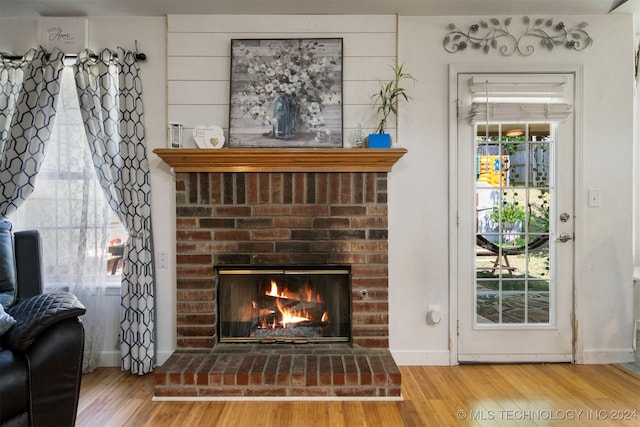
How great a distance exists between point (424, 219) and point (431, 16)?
1397mm

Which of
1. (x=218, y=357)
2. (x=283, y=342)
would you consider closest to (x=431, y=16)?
(x=283, y=342)

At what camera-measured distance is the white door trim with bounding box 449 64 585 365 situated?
2428 millimetres

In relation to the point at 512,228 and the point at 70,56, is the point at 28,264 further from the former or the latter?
the point at 512,228

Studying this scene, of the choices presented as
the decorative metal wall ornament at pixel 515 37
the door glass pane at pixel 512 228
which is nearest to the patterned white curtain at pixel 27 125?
the decorative metal wall ornament at pixel 515 37

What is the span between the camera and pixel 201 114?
2.41 metres

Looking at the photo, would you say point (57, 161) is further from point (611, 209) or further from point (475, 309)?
point (611, 209)

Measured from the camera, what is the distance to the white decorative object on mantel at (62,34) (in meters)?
2.37

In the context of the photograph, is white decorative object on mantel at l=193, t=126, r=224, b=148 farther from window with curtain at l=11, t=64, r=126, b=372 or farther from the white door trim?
the white door trim

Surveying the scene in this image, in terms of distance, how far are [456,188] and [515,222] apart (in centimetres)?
50

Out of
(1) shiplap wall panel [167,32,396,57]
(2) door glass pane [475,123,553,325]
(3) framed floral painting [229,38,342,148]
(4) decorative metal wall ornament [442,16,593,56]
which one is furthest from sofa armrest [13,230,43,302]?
(4) decorative metal wall ornament [442,16,593,56]

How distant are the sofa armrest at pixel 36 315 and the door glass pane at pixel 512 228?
7.90 ft

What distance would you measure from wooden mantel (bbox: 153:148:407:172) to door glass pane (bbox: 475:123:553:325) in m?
0.76

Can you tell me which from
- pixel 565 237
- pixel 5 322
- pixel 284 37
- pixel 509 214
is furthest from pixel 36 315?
pixel 565 237

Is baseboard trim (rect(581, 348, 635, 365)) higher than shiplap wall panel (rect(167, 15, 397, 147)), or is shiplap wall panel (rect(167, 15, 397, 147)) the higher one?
shiplap wall panel (rect(167, 15, 397, 147))
